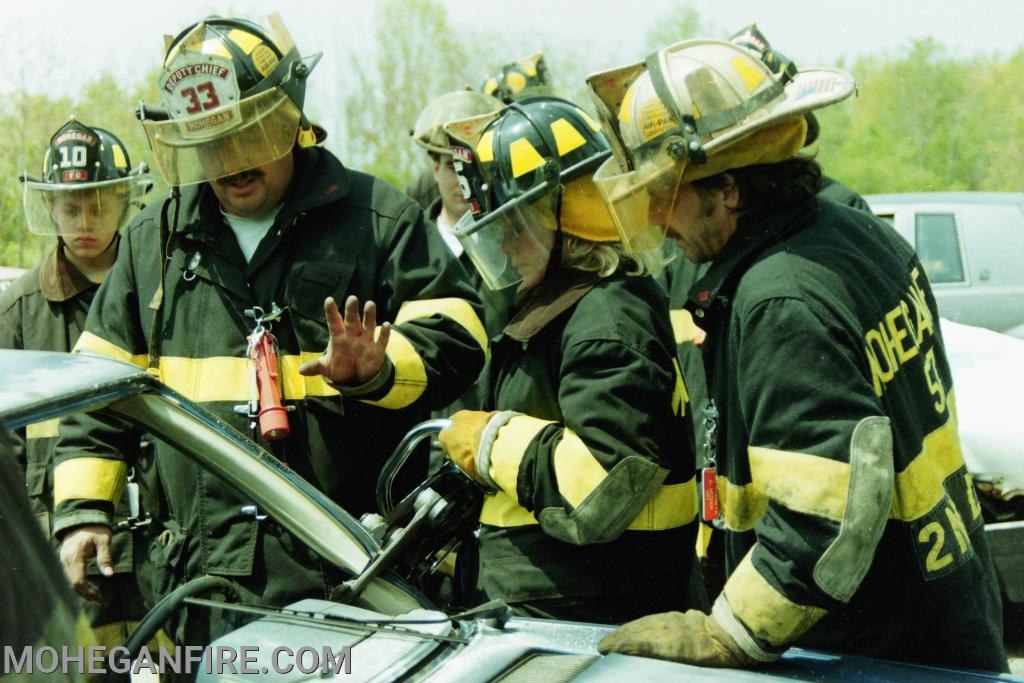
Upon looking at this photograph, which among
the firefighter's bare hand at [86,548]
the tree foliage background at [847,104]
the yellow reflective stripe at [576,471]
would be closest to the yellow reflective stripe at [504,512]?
the yellow reflective stripe at [576,471]

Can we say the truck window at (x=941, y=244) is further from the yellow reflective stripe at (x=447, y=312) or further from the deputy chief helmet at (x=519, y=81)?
the yellow reflective stripe at (x=447, y=312)

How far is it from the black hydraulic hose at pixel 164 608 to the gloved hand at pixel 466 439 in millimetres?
544

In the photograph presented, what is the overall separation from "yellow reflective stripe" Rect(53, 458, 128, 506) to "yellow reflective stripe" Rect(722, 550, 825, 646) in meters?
1.80

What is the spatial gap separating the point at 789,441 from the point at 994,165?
19993 mm

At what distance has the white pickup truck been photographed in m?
8.45

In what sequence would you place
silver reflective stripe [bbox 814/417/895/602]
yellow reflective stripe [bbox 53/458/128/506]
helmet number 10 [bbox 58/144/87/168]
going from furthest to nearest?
helmet number 10 [bbox 58/144/87/168] → yellow reflective stripe [bbox 53/458/128/506] → silver reflective stripe [bbox 814/417/895/602]

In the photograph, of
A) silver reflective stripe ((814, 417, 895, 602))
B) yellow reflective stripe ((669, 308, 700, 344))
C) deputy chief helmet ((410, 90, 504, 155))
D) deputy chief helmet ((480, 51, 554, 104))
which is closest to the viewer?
silver reflective stripe ((814, 417, 895, 602))

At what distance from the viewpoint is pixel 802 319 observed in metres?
1.93

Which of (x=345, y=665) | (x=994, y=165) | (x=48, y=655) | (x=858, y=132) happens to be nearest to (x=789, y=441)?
(x=345, y=665)

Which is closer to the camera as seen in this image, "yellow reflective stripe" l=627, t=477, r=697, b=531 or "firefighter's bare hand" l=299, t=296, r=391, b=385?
"yellow reflective stripe" l=627, t=477, r=697, b=531

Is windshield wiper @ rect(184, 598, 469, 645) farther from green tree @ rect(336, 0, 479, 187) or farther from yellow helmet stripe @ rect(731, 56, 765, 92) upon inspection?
green tree @ rect(336, 0, 479, 187)

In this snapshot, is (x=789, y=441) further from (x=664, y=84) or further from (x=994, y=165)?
(x=994, y=165)

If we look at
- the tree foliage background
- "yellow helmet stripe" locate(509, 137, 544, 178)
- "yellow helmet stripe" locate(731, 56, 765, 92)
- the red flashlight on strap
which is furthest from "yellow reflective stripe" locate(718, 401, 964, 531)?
the tree foliage background

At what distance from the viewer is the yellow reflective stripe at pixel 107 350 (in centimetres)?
328
